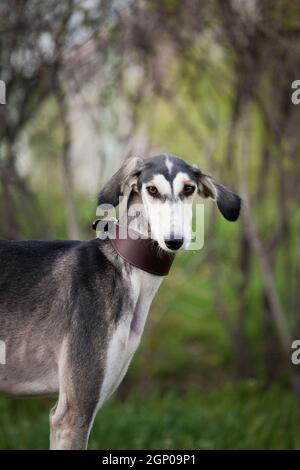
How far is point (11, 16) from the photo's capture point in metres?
6.43

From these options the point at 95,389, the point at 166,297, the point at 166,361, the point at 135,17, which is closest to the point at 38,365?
the point at 95,389

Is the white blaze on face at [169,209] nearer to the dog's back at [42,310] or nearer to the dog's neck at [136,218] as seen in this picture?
the dog's neck at [136,218]

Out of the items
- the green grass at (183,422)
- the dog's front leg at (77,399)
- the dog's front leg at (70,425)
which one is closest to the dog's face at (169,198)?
the dog's front leg at (77,399)

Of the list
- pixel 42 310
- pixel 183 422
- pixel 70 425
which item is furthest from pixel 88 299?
pixel 183 422

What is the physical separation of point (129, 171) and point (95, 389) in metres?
0.95

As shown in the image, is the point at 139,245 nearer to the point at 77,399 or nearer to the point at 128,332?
the point at 128,332

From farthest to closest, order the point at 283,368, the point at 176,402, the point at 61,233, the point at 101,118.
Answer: the point at 61,233, the point at 283,368, the point at 101,118, the point at 176,402

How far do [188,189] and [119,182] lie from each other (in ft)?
1.01

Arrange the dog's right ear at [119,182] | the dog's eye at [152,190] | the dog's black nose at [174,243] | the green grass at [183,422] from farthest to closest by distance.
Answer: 1. the green grass at [183,422]
2. the dog's right ear at [119,182]
3. the dog's eye at [152,190]
4. the dog's black nose at [174,243]

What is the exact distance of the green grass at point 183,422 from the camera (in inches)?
236

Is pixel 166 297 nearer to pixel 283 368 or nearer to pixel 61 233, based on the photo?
pixel 283 368

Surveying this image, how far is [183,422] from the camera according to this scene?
6582mm

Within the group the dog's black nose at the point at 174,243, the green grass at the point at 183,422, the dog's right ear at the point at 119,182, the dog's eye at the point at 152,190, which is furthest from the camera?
the green grass at the point at 183,422

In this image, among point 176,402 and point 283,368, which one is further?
point 283,368
